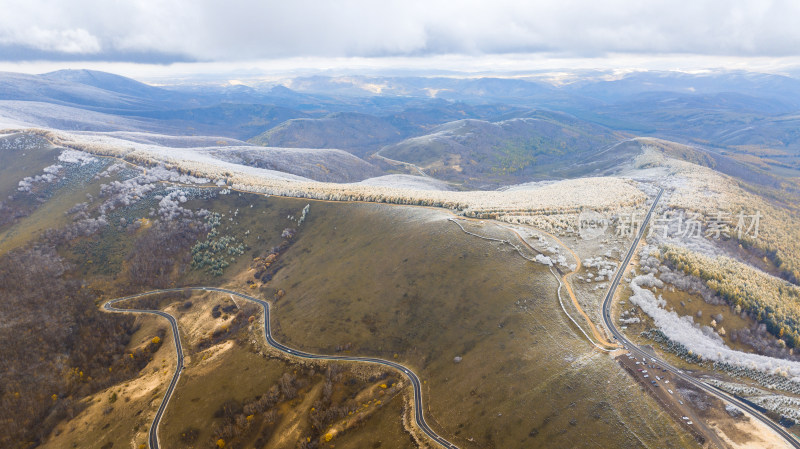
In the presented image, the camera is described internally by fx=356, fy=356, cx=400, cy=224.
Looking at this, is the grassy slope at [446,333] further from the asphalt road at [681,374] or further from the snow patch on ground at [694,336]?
the snow patch on ground at [694,336]

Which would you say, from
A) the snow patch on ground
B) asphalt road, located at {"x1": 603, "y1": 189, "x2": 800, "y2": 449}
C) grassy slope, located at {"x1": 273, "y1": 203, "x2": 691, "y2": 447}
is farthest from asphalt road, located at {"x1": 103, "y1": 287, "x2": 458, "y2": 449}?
the snow patch on ground

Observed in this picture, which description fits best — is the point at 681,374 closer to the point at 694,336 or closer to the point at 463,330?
the point at 694,336

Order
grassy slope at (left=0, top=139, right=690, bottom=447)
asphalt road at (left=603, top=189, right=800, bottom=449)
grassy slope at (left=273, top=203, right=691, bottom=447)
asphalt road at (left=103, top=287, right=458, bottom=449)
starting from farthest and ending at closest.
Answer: asphalt road at (left=103, top=287, right=458, bottom=449) → grassy slope at (left=0, top=139, right=690, bottom=447) → grassy slope at (left=273, top=203, right=691, bottom=447) → asphalt road at (left=603, top=189, right=800, bottom=449)

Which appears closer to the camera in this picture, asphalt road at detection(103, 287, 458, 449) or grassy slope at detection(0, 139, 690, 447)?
grassy slope at detection(0, 139, 690, 447)

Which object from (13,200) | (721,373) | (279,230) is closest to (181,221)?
(279,230)

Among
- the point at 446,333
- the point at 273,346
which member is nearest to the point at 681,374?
the point at 446,333

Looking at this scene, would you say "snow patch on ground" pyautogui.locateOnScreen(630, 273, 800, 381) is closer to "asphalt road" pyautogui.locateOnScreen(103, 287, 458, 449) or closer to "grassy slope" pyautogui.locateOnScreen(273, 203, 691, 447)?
"grassy slope" pyautogui.locateOnScreen(273, 203, 691, 447)

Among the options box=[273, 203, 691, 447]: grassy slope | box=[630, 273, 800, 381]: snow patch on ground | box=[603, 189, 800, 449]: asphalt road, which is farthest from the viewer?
box=[630, 273, 800, 381]: snow patch on ground

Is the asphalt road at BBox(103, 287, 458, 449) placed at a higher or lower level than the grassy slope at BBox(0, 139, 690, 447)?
lower

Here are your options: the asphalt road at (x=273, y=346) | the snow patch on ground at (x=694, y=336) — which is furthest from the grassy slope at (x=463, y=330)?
the snow patch on ground at (x=694, y=336)

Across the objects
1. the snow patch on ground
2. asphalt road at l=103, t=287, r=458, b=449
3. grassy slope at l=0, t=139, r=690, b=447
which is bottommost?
asphalt road at l=103, t=287, r=458, b=449

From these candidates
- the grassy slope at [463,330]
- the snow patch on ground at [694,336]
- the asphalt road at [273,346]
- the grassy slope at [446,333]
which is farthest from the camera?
the asphalt road at [273,346]
